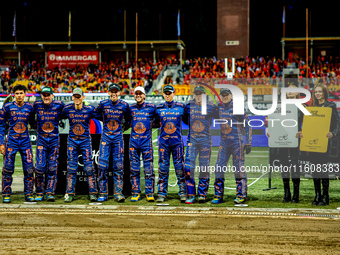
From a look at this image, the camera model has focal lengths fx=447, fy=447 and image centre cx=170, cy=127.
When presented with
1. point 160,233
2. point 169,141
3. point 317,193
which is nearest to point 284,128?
point 317,193

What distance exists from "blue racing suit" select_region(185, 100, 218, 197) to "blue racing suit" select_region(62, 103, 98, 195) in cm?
179

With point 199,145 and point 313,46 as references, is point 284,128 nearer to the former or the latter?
point 199,145

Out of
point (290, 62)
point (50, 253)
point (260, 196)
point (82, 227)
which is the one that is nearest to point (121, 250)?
point (50, 253)

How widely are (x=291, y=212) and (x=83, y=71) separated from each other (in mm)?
34100

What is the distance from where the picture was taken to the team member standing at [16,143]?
818 cm

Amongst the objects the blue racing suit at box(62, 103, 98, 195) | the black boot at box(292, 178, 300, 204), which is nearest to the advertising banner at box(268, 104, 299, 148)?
the black boot at box(292, 178, 300, 204)

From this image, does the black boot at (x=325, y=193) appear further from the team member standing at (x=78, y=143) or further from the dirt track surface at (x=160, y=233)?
the team member standing at (x=78, y=143)

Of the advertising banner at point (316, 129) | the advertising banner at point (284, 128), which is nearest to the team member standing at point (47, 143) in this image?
the advertising banner at point (284, 128)

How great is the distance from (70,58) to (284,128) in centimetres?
3741

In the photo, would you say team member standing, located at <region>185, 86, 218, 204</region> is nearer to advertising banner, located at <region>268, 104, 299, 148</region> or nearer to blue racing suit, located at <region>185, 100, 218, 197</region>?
blue racing suit, located at <region>185, 100, 218, 197</region>

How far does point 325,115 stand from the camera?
311 inches

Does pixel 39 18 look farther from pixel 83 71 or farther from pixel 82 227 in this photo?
pixel 82 227

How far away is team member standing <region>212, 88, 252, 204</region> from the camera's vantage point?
8023 mm

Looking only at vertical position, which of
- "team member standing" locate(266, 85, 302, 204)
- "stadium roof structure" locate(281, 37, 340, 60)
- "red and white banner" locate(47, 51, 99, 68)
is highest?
"stadium roof structure" locate(281, 37, 340, 60)
